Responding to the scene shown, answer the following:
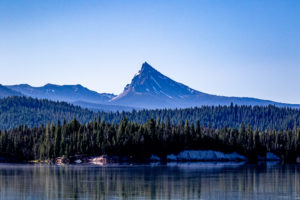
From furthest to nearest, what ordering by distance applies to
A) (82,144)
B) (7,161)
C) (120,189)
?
(7,161) → (82,144) → (120,189)

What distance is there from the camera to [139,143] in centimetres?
18988

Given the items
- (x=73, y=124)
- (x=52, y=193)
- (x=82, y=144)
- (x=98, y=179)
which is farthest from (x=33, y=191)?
(x=73, y=124)

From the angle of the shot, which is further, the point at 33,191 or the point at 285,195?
the point at 33,191

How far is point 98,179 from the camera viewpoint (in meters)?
102

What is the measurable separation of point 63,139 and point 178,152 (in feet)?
130

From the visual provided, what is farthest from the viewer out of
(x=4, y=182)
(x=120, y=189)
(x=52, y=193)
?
(x=4, y=182)

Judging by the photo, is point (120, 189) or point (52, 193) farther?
point (120, 189)

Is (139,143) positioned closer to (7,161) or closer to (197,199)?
(7,161)

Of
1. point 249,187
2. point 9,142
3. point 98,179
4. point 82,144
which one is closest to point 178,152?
point 82,144

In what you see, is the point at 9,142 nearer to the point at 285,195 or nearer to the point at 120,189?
the point at 120,189

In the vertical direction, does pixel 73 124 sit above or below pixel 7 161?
above

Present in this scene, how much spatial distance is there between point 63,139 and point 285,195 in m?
120

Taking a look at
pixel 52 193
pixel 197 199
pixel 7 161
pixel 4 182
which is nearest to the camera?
pixel 197 199

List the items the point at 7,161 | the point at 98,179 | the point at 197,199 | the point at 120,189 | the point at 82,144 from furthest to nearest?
the point at 7,161 → the point at 82,144 → the point at 98,179 → the point at 120,189 → the point at 197,199
